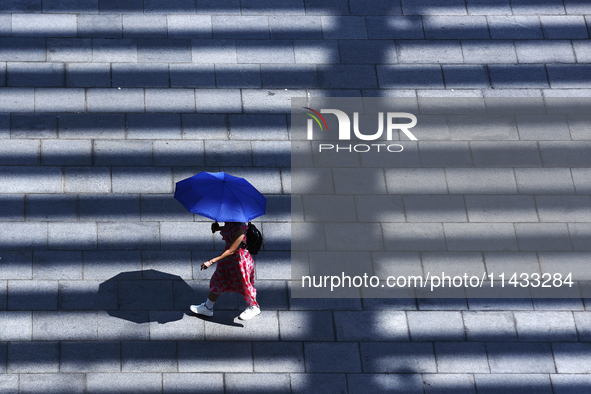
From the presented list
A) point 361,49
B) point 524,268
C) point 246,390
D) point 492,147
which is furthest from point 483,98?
point 246,390

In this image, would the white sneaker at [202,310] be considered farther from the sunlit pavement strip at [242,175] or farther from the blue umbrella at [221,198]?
the blue umbrella at [221,198]

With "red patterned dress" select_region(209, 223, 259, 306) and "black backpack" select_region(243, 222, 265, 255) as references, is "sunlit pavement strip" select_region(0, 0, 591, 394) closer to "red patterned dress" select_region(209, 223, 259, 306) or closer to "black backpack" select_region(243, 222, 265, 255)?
"red patterned dress" select_region(209, 223, 259, 306)

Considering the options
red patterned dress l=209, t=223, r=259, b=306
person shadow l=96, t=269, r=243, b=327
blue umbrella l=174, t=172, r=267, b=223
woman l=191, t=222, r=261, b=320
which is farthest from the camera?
person shadow l=96, t=269, r=243, b=327

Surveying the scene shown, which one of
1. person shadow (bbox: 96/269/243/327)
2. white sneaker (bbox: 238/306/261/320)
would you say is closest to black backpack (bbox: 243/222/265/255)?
white sneaker (bbox: 238/306/261/320)

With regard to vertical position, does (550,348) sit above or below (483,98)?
below

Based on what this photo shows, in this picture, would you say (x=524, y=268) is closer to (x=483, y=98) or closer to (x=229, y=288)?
(x=483, y=98)

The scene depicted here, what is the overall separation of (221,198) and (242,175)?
193 cm

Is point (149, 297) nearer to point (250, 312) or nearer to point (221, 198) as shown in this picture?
point (250, 312)

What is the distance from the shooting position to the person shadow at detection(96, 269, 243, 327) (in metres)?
7.99

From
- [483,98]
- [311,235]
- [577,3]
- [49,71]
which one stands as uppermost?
[577,3]

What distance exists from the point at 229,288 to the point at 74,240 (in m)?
2.25

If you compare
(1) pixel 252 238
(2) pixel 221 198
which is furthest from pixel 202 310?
(2) pixel 221 198

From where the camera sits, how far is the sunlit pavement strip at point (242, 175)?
25.7ft

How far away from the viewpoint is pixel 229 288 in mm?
7695
